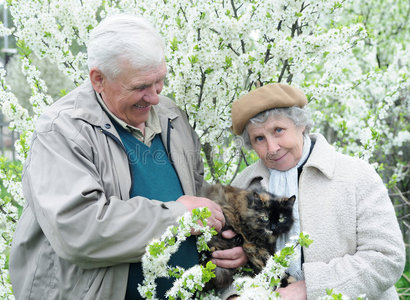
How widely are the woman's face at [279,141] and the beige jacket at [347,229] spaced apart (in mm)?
126

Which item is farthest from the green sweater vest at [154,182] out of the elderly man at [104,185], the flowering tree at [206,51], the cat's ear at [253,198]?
the flowering tree at [206,51]

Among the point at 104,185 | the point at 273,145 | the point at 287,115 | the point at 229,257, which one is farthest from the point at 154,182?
the point at 287,115

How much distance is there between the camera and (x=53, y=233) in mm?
2539

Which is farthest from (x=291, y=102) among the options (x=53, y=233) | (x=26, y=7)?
(x=26, y=7)

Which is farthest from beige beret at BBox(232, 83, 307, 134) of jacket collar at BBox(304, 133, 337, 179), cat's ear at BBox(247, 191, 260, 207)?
cat's ear at BBox(247, 191, 260, 207)

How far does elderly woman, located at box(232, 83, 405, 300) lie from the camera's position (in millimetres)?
2812

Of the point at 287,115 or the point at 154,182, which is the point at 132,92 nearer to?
the point at 154,182

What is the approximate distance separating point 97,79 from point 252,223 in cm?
145

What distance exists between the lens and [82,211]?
2.50 meters

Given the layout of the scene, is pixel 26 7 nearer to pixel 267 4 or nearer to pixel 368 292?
pixel 267 4

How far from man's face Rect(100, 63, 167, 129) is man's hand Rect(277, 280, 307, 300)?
4.61ft

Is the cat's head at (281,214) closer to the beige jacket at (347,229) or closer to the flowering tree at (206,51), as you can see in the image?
the beige jacket at (347,229)

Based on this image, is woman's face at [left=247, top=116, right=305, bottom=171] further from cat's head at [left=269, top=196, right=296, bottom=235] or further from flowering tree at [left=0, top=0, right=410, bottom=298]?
flowering tree at [left=0, top=0, right=410, bottom=298]

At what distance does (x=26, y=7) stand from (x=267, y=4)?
6.66 ft
